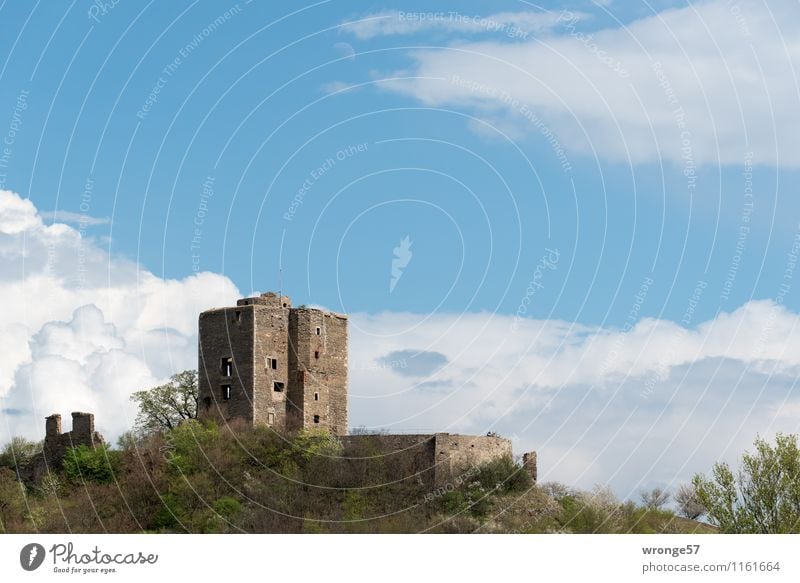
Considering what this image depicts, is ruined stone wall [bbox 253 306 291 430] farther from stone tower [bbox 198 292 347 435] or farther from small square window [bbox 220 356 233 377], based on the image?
small square window [bbox 220 356 233 377]

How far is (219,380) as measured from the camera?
77.3 metres

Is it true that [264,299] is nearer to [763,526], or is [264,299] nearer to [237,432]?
[237,432]

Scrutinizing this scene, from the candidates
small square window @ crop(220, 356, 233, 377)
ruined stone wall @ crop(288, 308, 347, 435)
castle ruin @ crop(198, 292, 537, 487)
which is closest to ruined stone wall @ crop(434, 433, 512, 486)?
castle ruin @ crop(198, 292, 537, 487)

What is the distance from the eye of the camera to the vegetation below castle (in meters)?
69.1

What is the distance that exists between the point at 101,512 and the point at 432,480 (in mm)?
14294

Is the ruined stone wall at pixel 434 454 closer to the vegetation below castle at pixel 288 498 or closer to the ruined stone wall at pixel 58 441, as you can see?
the vegetation below castle at pixel 288 498

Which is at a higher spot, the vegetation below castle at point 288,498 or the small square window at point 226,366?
the small square window at point 226,366

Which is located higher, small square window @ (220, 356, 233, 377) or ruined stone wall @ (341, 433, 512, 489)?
small square window @ (220, 356, 233, 377)

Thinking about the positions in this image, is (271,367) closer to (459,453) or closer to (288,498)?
(288,498)

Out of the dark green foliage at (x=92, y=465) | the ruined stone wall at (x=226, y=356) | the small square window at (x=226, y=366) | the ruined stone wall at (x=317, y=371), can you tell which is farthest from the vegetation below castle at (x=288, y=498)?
the small square window at (x=226, y=366)

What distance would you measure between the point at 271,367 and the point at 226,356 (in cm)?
213

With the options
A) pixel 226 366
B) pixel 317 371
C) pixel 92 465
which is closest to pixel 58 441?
pixel 92 465

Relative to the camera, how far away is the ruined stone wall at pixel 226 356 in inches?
3012

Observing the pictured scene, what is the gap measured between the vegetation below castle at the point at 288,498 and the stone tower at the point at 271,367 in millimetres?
1427
